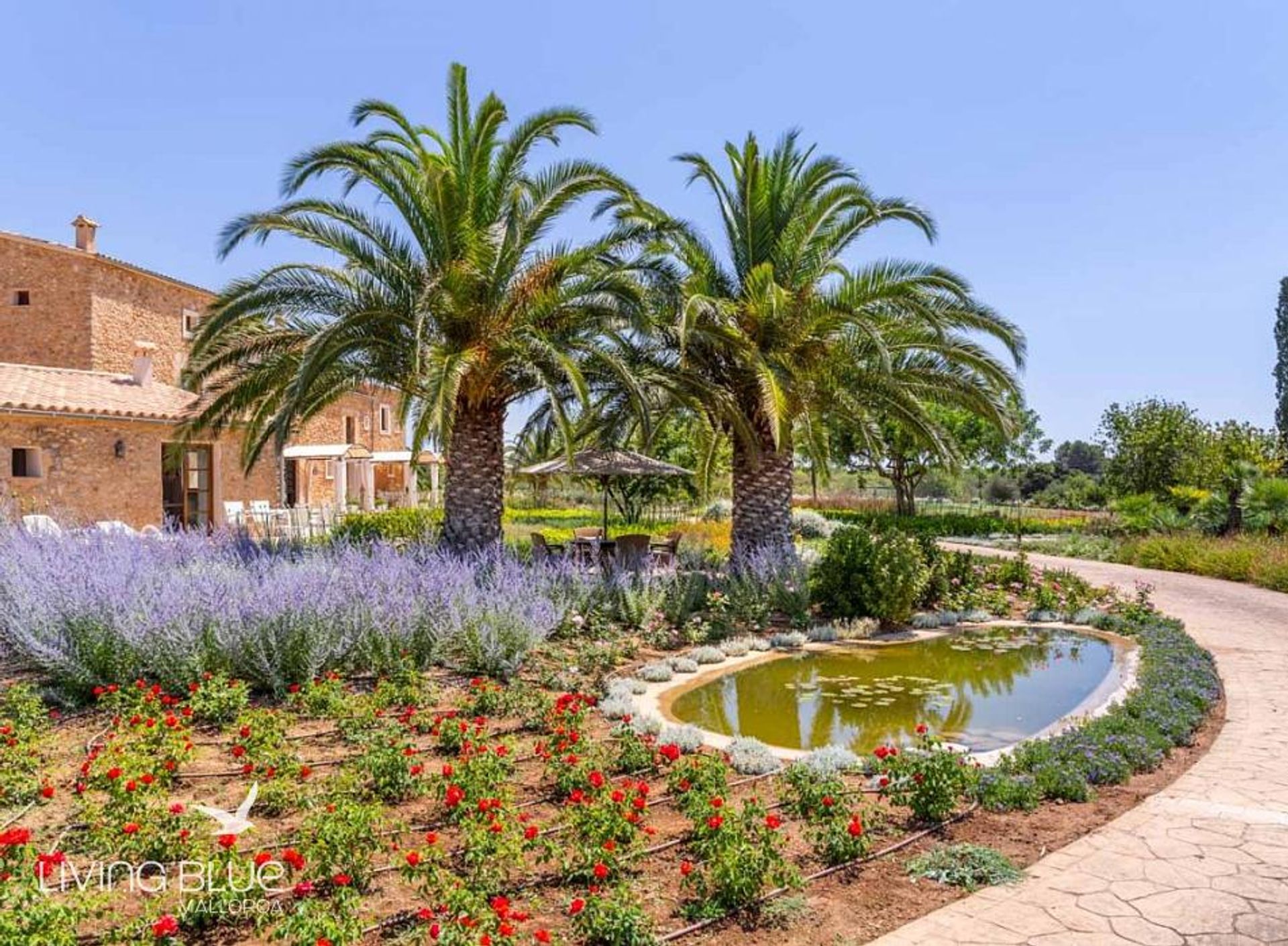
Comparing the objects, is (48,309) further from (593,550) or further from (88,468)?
(593,550)

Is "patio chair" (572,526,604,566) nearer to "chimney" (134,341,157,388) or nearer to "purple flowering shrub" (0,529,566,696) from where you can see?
"purple flowering shrub" (0,529,566,696)

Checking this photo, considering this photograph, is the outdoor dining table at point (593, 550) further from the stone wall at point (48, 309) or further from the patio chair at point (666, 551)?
the stone wall at point (48, 309)

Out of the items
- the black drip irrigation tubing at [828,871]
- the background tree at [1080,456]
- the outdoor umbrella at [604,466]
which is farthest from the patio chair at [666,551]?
the background tree at [1080,456]

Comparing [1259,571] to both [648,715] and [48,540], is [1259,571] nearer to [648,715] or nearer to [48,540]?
[648,715]

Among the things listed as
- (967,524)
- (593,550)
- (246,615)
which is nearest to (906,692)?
(246,615)

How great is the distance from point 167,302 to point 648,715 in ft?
91.1

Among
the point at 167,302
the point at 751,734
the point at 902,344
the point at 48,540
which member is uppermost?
the point at 167,302

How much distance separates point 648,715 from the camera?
676cm

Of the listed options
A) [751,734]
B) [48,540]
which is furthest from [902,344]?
[48,540]

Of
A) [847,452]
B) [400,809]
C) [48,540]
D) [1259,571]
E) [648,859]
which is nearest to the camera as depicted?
[648,859]

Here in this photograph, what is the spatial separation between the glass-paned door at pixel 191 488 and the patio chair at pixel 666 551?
10250 mm

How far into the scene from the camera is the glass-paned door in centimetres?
1902

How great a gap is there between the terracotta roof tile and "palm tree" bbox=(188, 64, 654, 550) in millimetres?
4540

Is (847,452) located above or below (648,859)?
above
